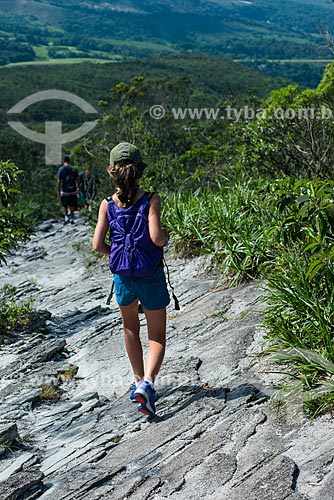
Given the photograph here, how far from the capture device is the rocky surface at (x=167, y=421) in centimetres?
337

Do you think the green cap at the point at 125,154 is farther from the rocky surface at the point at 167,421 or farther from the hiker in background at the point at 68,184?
the hiker in background at the point at 68,184

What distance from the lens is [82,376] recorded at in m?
5.32

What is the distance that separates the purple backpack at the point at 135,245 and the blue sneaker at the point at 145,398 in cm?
63

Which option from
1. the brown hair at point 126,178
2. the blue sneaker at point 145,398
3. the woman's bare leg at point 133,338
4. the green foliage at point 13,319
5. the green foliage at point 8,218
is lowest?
the green foliage at point 13,319

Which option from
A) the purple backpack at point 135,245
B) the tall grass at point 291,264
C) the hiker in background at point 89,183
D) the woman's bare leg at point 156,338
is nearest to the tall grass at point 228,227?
the tall grass at point 291,264

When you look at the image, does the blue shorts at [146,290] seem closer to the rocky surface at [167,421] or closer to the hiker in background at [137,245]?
the hiker in background at [137,245]

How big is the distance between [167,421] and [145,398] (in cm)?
18

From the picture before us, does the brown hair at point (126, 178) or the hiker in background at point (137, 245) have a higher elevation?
the brown hair at point (126, 178)

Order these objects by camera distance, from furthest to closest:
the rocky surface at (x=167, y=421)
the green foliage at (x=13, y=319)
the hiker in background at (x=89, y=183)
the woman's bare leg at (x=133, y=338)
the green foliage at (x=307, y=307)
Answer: the hiker in background at (x=89, y=183) → the green foliage at (x=13, y=319) → the woman's bare leg at (x=133, y=338) → the green foliage at (x=307, y=307) → the rocky surface at (x=167, y=421)

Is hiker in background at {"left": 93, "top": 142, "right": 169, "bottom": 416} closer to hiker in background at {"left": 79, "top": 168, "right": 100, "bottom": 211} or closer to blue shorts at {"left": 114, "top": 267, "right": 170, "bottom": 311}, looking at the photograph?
blue shorts at {"left": 114, "top": 267, "right": 170, "bottom": 311}

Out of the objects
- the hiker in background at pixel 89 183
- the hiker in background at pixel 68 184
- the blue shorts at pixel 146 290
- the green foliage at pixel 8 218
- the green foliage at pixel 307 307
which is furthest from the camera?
the hiker in background at pixel 89 183

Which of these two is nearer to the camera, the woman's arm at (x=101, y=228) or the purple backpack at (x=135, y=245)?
the purple backpack at (x=135, y=245)

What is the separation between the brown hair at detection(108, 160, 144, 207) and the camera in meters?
4.12

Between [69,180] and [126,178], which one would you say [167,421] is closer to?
[126,178]
